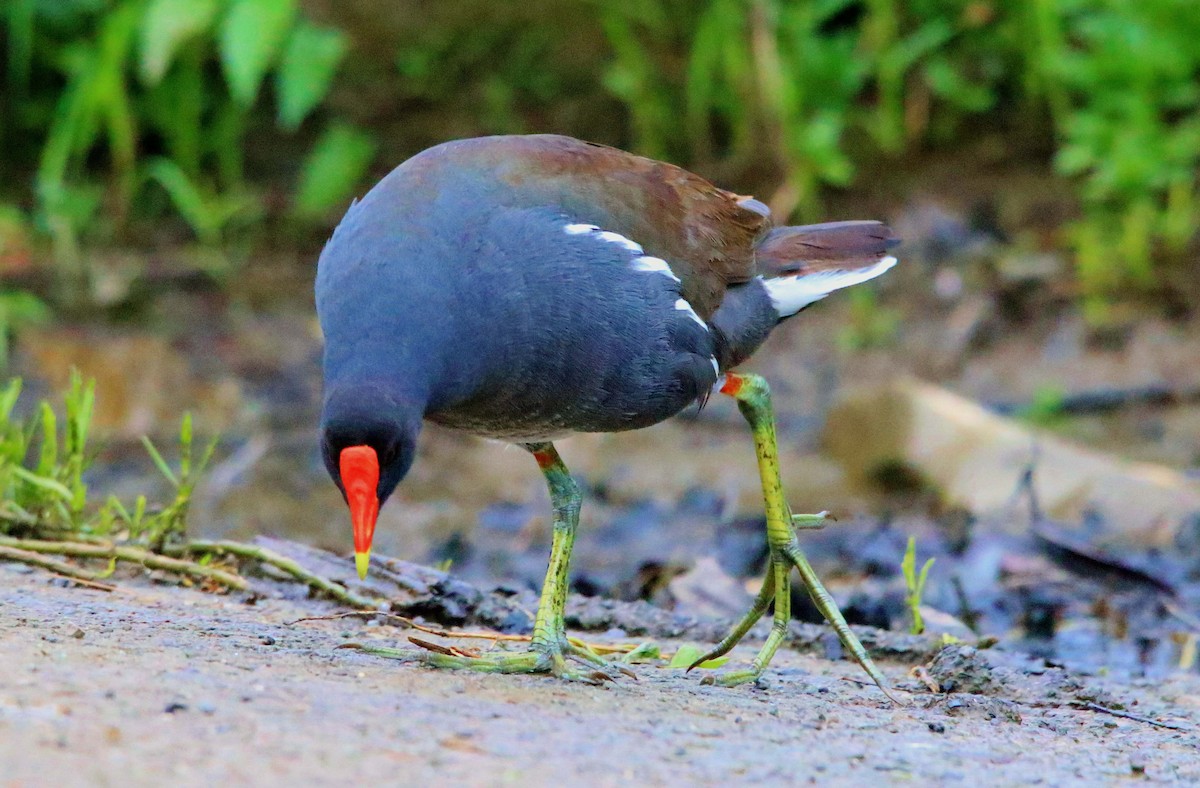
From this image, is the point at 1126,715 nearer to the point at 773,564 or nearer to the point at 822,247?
the point at 773,564

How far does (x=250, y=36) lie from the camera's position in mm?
7391

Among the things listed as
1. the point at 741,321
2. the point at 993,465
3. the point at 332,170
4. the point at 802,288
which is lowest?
the point at 993,465

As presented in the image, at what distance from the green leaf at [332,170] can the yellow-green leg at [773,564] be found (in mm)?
4645

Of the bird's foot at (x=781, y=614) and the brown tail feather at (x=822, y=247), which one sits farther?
the brown tail feather at (x=822, y=247)

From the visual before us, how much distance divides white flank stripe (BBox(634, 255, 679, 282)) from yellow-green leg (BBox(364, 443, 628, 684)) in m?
0.51

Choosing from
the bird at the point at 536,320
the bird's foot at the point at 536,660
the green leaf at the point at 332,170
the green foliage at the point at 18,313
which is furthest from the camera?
the green leaf at the point at 332,170

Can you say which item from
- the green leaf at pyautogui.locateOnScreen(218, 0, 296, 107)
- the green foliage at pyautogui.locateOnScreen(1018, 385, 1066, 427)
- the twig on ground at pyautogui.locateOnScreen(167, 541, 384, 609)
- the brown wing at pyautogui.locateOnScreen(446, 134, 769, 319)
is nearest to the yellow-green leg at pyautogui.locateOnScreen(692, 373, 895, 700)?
the brown wing at pyautogui.locateOnScreen(446, 134, 769, 319)

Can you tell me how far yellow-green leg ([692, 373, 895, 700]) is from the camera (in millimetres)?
3447

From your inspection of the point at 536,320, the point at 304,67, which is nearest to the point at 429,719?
the point at 536,320

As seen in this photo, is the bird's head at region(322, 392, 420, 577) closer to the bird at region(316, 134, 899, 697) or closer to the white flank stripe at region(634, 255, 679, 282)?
the bird at region(316, 134, 899, 697)

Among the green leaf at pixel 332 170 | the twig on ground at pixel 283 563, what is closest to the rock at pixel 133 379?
the green leaf at pixel 332 170

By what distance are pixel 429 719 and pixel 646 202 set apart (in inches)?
58.5

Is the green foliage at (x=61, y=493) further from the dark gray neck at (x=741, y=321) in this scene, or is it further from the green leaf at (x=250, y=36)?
the green leaf at (x=250, y=36)

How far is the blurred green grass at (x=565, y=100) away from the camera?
7.42 meters
